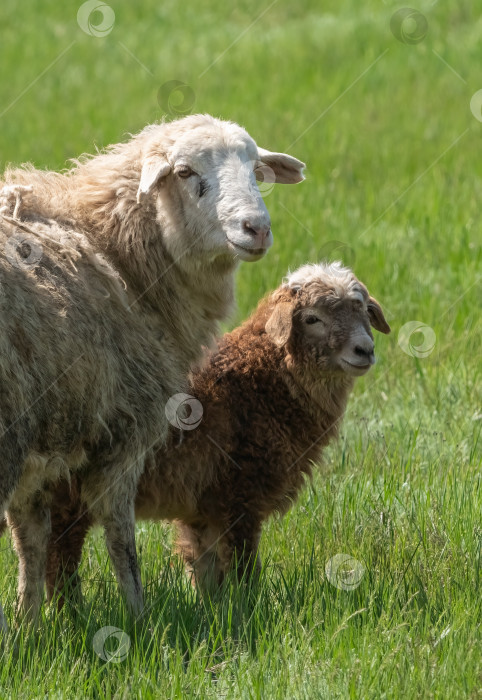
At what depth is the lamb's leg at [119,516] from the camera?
425cm

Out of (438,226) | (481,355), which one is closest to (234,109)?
(438,226)

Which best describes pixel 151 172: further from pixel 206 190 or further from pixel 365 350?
pixel 365 350

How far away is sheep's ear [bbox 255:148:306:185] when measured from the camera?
4824 millimetres
